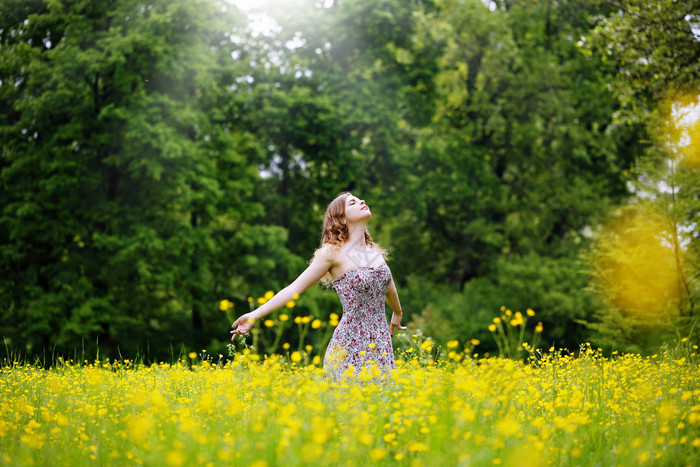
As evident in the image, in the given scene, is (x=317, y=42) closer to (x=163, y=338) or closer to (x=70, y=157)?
(x=70, y=157)

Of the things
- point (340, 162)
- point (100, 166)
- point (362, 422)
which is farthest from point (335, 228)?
point (340, 162)

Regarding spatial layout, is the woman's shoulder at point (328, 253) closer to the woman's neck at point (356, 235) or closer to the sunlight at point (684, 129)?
the woman's neck at point (356, 235)

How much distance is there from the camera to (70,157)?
15.1 meters

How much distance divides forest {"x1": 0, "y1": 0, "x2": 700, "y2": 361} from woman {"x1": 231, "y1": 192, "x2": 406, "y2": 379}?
5.09 metres

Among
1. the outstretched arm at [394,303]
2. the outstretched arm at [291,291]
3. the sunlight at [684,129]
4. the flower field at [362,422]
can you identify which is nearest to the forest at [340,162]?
the sunlight at [684,129]

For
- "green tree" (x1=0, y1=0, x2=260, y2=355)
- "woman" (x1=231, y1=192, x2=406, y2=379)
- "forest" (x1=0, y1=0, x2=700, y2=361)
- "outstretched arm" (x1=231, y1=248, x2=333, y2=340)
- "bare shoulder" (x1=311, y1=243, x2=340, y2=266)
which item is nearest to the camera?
"outstretched arm" (x1=231, y1=248, x2=333, y2=340)

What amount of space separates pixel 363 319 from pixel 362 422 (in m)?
1.93

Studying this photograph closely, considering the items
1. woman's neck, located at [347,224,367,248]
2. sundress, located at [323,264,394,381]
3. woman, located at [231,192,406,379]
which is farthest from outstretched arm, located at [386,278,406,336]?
woman's neck, located at [347,224,367,248]

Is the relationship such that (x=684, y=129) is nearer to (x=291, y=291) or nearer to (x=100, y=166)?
(x=291, y=291)

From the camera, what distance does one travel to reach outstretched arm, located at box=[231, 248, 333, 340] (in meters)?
4.21

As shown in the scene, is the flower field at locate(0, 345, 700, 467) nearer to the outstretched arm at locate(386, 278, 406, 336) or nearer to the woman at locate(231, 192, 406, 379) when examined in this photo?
the woman at locate(231, 192, 406, 379)

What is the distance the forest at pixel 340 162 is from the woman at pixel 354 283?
509 centimetres

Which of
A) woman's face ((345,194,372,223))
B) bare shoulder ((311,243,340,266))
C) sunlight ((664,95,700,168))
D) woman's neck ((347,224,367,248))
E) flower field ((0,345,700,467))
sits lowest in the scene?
flower field ((0,345,700,467))

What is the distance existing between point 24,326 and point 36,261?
2.06 metres
